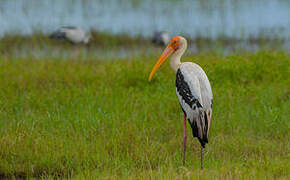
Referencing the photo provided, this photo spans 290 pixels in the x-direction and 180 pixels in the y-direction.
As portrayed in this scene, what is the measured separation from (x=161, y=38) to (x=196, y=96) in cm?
932

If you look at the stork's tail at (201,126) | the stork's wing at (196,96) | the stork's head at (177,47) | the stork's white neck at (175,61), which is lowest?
the stork's tail at (201,126)

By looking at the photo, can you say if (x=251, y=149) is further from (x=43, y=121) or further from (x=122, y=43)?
(x=122, y=43)

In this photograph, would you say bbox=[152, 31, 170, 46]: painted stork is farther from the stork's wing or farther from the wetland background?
the stork's wing

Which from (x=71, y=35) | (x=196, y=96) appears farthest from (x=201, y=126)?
(x=71, y=35)

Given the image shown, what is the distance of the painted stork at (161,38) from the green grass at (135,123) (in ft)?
14.5

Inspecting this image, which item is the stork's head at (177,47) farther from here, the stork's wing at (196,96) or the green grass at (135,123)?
the green grass at (135,123)

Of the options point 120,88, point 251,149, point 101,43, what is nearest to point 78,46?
point 101,43

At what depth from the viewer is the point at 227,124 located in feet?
21.0

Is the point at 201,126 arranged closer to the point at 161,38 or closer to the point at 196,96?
the point at 196,96

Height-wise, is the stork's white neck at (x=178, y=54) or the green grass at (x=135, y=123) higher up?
the stork's white neck at (x=178, y=54)

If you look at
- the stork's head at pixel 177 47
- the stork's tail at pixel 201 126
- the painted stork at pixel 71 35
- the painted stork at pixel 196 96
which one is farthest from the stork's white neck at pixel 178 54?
the painted stork at pixel 71 35

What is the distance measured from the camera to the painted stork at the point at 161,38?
536 inches

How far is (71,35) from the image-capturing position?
13.7m

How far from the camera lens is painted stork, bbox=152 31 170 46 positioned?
1360 cm
